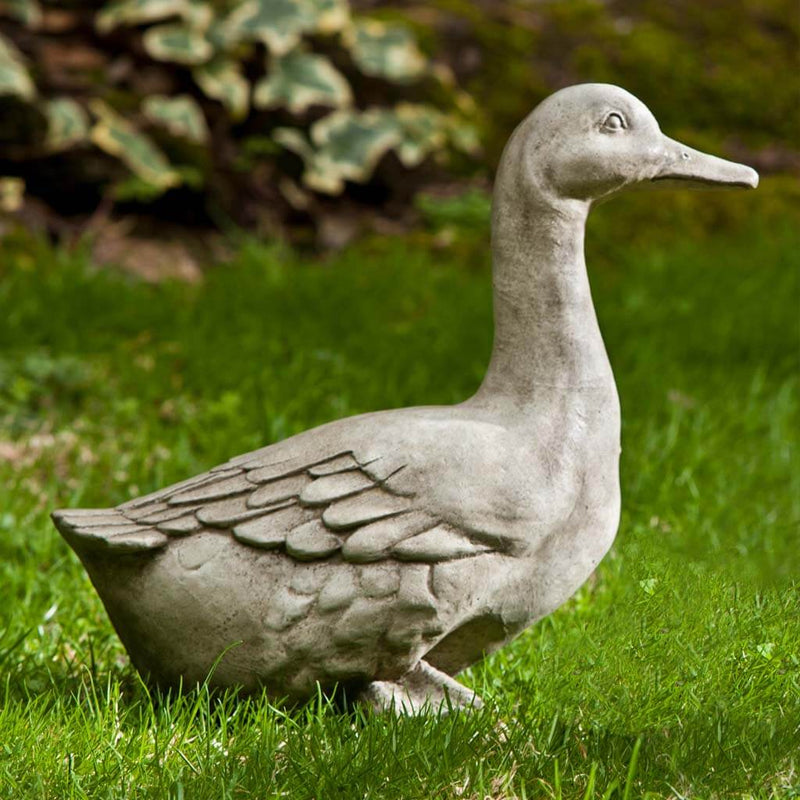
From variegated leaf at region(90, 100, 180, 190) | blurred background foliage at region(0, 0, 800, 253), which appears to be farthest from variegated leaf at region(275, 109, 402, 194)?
variegated leaf at region(90, 100, 180, 190)

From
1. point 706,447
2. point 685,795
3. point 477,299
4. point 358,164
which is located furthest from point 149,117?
point 685,795

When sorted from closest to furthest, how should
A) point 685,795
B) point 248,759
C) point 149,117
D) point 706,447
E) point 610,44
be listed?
point 685,795 → point 248,759 → point 706,447 → point 149,117 → point 610,44

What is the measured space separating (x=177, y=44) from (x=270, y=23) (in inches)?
19.0

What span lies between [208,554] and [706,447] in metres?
2.29

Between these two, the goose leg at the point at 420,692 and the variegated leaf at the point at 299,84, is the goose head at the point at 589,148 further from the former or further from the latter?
the variegated leaf at the point at 299,84

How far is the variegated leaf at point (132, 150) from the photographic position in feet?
19.7

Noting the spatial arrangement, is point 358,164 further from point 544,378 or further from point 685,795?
point 685,795

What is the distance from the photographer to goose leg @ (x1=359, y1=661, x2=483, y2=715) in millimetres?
2385

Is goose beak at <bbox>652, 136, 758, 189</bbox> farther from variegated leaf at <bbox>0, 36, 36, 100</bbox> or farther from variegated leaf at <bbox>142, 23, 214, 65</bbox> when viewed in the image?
variegated leaf at <bbox>142, 23, 214, 65</bbox>

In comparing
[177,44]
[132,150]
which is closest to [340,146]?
[177,44]

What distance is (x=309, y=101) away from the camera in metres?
6.40

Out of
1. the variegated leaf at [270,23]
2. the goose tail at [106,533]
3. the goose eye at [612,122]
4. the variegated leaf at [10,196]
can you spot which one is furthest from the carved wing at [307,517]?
the variegated leaf at [270,23]

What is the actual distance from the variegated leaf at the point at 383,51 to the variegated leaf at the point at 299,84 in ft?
0.66

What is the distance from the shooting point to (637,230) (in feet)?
21.2
